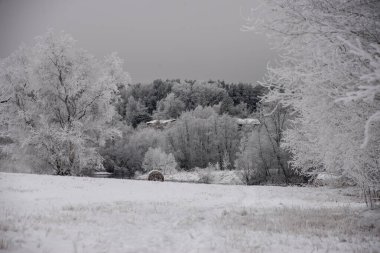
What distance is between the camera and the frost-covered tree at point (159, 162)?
6125 centimetres

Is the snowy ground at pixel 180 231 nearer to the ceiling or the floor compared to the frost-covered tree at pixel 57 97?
nearer to the floor

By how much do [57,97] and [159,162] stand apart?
116 feet

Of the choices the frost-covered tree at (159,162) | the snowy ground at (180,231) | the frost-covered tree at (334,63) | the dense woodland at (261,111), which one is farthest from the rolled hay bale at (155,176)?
the frost-covered tree at (159,162)

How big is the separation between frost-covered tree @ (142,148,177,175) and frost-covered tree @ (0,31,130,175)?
32878 mm

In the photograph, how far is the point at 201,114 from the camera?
287 feet

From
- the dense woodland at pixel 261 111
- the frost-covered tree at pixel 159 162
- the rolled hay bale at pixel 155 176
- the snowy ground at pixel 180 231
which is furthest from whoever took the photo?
the frost-covered tree at pixel 159 162

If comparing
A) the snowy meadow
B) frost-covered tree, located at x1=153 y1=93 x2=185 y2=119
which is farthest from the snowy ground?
frost-covered tree, located at x1=153 y1=93 x2=185 y2=119

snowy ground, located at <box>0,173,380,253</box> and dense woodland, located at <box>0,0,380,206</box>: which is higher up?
dense woodland, located at <box>0,0,380,206</box>

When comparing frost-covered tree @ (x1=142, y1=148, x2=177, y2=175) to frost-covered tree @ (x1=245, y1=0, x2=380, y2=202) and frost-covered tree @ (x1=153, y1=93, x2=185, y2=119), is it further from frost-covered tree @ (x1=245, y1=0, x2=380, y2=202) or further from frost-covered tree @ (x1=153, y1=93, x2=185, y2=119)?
frost-covered tree @ (x1=153, y1=93, x2=185, y2=119)

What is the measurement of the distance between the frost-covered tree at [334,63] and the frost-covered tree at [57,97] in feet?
68.7

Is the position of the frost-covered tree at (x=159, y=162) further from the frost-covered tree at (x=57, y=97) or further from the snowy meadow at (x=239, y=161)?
the frost-covered tree at (x=57, y=97)

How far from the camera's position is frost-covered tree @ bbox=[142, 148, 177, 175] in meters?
61.2

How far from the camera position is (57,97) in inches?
1093

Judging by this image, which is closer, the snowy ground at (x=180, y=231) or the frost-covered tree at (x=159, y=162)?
the snowy ground at (x=180, y=231)
